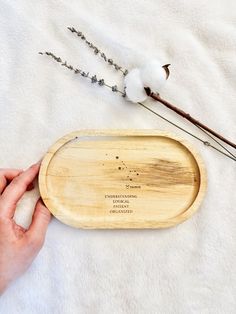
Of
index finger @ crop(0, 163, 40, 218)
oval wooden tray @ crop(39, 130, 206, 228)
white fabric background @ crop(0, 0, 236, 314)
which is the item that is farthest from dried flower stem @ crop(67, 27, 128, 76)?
index finger @ crop(0, 163, 40, 218)

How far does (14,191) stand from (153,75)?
11.2 inches

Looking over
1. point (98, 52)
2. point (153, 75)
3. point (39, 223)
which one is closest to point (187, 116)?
point (153, 75)

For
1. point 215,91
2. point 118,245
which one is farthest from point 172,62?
point 118,245

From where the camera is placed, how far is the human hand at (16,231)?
0.67 meters

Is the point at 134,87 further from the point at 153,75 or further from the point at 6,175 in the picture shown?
the point at 6,175

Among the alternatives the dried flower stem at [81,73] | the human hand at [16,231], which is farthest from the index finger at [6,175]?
the dried flower stem at [81,73]

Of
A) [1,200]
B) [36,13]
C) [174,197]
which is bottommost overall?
[1,200]

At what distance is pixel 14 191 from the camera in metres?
0.70

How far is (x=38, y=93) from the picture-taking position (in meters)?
0.76

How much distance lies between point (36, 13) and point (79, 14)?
0.25 feet

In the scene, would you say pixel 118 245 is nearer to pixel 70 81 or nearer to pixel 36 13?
pixel 70 81

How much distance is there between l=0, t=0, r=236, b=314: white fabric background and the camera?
71cm

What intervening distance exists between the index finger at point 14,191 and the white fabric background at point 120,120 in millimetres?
25

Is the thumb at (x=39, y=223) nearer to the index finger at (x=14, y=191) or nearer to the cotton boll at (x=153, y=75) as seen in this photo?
the index finger at (x=14, y=191)
